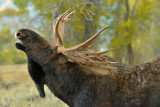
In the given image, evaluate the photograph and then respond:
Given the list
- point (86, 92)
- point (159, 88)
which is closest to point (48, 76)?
point (86, 92)

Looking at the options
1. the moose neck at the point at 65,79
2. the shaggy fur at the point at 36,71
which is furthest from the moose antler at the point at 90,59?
the shaggy fur at the point at 36,71

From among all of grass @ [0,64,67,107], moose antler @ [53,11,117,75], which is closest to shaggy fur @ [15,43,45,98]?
moose antler @ [53,11,117,75]

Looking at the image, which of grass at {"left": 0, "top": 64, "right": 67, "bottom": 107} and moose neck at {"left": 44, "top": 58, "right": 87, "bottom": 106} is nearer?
moose neck at {"left": 44, "top": 58, "right": 87, "bottom": 106}

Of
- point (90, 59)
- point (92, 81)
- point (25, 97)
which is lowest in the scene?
point (25, 97)

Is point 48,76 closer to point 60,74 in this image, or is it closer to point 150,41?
point 60,74

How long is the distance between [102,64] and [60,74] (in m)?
0.69

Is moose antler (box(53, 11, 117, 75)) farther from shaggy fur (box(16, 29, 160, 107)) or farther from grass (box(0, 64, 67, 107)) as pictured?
grass (box(0, 64, 67, 107))

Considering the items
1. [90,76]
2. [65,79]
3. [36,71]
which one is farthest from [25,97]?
[90,76]

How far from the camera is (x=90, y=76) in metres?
4.05

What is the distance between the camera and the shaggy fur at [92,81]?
3908 millimetres

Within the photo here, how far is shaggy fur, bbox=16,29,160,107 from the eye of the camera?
154 inches

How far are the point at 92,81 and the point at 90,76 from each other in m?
0.09

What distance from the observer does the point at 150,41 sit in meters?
17.9

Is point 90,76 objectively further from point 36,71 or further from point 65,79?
point 36,71
